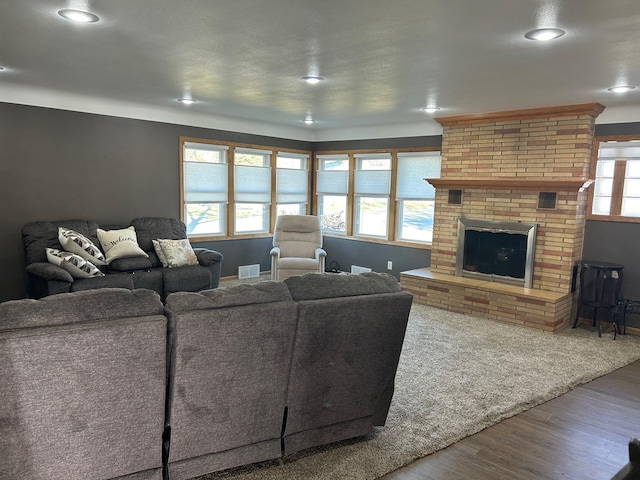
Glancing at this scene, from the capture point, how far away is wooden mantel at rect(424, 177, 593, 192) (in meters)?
4.86

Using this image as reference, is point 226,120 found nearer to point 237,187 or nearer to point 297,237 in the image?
point 237,187

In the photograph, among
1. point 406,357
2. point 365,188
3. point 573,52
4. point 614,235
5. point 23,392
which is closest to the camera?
point 23,392

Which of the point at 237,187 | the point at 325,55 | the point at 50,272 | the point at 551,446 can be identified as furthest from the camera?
the point at 237,187

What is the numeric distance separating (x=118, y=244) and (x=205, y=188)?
170 cm

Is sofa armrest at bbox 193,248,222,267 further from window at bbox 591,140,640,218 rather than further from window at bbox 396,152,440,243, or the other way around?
window at bbox 591,140,640,218

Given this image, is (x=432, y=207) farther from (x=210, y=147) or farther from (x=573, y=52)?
(x=573, y=52)

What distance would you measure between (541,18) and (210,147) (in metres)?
4.98

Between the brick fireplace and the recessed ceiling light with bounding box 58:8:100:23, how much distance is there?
4389mm

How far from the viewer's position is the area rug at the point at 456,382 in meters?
2.40

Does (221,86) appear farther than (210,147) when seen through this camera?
No

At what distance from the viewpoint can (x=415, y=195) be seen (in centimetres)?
668

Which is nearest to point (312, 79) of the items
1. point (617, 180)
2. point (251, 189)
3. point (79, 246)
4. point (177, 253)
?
point (177, 253)

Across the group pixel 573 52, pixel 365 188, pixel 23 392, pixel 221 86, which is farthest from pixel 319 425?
pixel 365 188

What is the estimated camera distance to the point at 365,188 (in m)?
7.26
